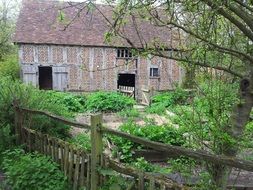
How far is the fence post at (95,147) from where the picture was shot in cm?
429

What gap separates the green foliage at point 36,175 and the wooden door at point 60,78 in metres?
19.2

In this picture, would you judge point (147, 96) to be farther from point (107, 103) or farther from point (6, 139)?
point (6, 139)

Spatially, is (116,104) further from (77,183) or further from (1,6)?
(1,6)

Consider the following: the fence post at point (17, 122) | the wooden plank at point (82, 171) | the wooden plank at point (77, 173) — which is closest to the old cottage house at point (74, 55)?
the fence post at point (17, 122)

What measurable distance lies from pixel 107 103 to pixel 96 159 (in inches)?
581

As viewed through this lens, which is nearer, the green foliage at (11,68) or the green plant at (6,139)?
the green plant at (6,139)

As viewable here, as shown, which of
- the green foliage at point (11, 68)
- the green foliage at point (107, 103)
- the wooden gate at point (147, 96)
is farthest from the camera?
the green foliage at point (11, 68)

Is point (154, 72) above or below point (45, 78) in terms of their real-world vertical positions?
above

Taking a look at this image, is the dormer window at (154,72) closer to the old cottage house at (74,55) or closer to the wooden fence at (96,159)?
the old cottage house at (74,55)

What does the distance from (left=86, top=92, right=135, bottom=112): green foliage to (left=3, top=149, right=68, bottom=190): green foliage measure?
1324 cm

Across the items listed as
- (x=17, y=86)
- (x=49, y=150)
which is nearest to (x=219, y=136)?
(x=49, y=150)

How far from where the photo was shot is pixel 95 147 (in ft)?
14.2

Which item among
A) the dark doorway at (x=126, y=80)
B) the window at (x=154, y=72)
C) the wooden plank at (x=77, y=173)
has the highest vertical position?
the window at (x=154, y=72)

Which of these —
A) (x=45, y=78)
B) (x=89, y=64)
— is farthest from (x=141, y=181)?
(x=45, y=78)
